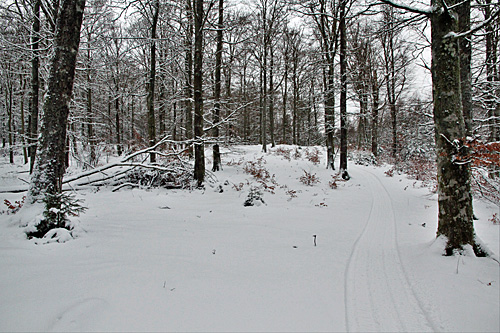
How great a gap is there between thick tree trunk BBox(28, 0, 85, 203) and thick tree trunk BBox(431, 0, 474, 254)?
5.90 meters

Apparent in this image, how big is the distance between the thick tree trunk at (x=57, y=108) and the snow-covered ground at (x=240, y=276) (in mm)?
810

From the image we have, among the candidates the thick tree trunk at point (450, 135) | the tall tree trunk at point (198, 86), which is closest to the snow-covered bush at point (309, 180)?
the tall tree trunk at point (198, 86)

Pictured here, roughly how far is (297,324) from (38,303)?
2413mm

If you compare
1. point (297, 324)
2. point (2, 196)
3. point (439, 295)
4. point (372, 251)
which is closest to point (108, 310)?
point (297, 324)

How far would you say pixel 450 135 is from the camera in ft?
11.9

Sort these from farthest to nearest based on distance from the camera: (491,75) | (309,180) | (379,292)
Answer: (309,180)
(491,75)
(379,292)

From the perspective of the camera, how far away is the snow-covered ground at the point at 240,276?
221cm

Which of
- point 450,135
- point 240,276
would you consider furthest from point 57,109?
point 450,135

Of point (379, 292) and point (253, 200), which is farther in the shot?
point (253, 200)

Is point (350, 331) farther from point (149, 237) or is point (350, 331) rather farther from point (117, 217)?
point (117, 217)

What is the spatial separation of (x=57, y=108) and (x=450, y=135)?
633cm

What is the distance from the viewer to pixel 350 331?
2193mm

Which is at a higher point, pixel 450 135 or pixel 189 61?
pixel 189 61

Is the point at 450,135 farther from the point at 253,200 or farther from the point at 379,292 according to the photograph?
the point at 253,200
